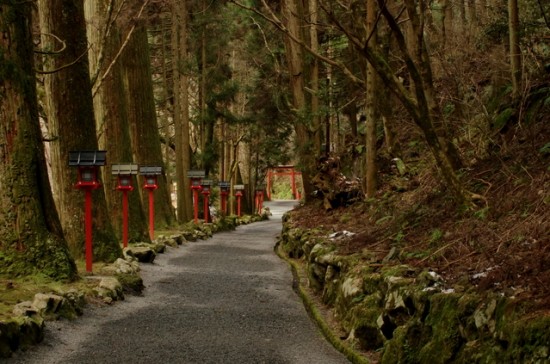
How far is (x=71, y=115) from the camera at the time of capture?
9.61 metres

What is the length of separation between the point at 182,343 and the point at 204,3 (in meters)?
18.6

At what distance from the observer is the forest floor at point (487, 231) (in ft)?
13.3

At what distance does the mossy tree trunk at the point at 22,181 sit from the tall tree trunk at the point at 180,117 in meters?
12.6

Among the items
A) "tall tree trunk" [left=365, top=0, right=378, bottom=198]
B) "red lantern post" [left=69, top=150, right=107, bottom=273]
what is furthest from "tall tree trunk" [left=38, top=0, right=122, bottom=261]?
"tall tree trunk" [left=365, top=0, right=378, bottom=198]

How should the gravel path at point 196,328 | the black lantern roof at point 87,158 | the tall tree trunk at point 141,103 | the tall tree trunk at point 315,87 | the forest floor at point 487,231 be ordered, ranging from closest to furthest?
the forest floor at point 487,231
the gravel path at point 196,328
the black lantern roof at point 87,158
the tall tree trunk at point 315,87
the tall tree trunk at point 141,103

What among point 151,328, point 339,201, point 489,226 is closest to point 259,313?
point 151,328

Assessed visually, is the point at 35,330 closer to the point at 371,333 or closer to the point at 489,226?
the point at 371,333

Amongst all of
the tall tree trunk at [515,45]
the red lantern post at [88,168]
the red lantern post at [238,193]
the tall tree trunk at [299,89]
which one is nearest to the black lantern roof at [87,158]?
the red lantern post at [88,168]

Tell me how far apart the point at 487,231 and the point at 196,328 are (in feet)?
10.3

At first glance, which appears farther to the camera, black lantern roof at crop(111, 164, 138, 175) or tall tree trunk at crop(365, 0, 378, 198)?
black lantern roof at crop(111, 164, 138, 175)

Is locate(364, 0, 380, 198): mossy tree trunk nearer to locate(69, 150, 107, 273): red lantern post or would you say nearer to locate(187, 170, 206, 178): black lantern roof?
locate(69, 150, 107, 273): red lantern post

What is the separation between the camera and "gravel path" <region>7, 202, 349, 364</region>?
17.9 ft

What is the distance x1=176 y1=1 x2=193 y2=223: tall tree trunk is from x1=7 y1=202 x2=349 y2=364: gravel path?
9801 mm

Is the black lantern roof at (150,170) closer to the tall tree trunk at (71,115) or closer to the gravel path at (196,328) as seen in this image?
the gravel path at (196,328)
